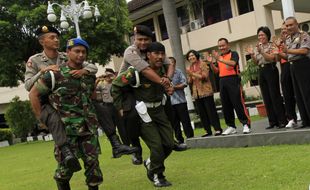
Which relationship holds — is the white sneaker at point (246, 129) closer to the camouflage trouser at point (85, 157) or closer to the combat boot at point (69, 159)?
the camouflage trouser at point (85, 157)

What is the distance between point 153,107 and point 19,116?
66.1 ft

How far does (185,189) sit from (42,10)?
18.7m

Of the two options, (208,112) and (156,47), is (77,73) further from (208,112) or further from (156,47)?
(208,112)

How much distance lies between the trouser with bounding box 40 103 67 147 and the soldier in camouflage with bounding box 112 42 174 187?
39.6 inches

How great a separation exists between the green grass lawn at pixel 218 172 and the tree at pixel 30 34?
14.8 meters

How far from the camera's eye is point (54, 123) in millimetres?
5148

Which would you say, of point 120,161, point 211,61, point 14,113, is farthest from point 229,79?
point 14,113

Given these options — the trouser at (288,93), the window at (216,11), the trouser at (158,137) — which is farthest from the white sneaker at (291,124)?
the window at (216,11)

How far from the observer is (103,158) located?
1034 cm

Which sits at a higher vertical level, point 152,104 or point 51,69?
point 51,69

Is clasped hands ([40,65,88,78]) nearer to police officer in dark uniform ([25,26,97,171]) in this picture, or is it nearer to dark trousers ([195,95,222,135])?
police officer in dark uniform ([25,26,97,171])

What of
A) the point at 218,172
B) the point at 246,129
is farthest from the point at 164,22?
the point at 218,172

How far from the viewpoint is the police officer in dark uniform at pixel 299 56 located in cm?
726

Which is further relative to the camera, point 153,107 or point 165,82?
point 153,107
